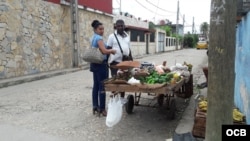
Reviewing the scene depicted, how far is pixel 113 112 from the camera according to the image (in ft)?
16.3

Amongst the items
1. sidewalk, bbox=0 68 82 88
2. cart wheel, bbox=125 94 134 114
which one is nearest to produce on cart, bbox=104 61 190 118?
cart wheel, bbox=125 94 134 114

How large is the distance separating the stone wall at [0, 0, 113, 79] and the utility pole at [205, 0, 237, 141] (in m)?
10.2

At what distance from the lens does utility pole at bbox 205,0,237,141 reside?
2.39 metres

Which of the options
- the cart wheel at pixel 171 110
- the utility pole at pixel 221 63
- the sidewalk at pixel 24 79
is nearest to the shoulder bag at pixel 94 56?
the cart wheel at pixel 171 110

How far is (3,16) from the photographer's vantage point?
1138cm

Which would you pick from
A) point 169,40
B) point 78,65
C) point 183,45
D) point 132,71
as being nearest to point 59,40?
point 78,65

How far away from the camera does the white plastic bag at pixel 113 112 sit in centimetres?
491

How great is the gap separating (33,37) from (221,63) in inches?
468

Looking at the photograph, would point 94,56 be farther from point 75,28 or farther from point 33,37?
point 75,28

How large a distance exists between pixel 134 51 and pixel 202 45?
84.1 feet

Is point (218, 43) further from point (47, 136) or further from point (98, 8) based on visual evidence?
point (98, 8)

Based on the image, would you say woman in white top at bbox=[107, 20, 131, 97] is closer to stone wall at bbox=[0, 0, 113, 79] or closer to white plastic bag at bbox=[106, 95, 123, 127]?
white plastic bag at bbox=[106, 95, 123, 127]

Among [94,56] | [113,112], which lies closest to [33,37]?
[94,56]

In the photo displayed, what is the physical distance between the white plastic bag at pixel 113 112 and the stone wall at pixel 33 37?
24.9ft
